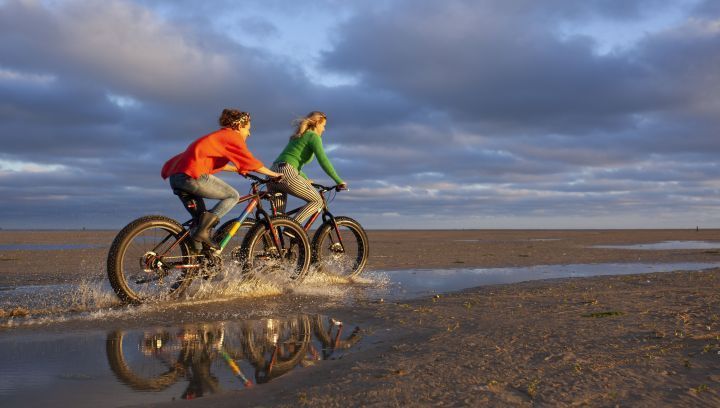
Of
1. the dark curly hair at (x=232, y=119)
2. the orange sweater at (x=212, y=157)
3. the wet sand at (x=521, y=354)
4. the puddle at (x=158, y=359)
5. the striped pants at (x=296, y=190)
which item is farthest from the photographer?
the striped pants at (x=296, y=190)

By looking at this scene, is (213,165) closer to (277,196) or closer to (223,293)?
(223,293)

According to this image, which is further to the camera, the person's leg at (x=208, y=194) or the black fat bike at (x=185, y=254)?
the person's leg at (x=208, y=194)

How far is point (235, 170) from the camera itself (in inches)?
263

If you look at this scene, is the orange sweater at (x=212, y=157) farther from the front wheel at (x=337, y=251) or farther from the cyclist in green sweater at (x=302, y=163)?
the front wheel at (x=337, y=251)

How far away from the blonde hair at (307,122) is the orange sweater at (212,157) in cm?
161

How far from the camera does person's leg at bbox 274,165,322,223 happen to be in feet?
25.9

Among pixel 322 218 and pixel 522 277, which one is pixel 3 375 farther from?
pixel 522 277

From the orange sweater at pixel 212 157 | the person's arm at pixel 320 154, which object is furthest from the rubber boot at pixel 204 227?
the person's arm at pixel 320 154

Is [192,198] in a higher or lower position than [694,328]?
higher

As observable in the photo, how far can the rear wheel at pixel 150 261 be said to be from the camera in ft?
18.5

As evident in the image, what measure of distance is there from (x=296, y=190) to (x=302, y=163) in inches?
20.0

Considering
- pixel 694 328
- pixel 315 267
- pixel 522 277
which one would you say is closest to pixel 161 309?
pixel 315 267

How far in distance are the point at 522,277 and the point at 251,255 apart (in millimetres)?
4358

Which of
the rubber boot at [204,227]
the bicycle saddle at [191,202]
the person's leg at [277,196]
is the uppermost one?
the person's leg at [277,196]
